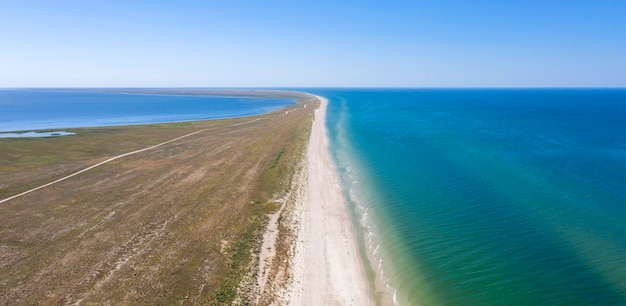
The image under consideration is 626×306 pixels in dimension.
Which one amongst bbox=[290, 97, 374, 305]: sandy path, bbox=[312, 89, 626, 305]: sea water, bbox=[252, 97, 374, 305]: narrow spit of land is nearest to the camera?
bbox=[252, 97, 374, 305]: narrow spit of land

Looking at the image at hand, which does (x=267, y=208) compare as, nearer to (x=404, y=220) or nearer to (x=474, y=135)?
(x=404, y=220)

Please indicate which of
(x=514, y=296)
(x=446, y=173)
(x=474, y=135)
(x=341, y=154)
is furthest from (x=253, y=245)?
(x=474, y=135)

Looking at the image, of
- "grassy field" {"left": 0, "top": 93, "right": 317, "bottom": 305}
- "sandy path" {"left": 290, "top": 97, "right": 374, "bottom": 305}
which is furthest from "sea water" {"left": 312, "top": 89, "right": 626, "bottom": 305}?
"grassy field" {"left": 0, "top": 93, "right": 317, "bottom": 305}

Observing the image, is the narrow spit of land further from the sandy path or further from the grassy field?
the grassy field

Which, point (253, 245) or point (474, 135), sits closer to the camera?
point (253, 245)

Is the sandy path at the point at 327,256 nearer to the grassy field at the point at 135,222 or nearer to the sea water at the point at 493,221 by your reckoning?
the sea water at the point at 493,221

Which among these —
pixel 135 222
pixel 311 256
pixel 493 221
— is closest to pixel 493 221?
pixel 493 221
